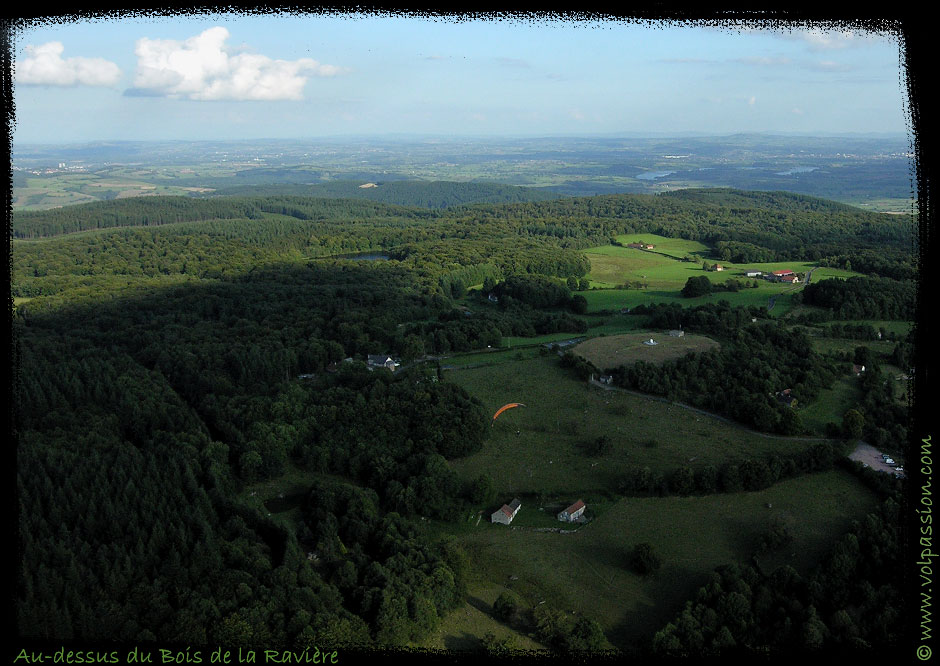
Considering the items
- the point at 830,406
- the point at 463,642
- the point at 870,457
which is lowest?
the point at 463,642

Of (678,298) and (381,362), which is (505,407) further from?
(678,298)

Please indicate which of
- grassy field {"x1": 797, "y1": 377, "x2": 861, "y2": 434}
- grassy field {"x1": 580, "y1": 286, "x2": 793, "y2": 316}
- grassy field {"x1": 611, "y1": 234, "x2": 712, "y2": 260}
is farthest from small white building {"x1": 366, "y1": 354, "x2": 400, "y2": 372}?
grassy field {"x1": 611, "y1": 234, "x2": 712, "y2": 260}

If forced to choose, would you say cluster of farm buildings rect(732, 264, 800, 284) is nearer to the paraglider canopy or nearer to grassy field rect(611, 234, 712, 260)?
grassy field rect(611, 234, 712, 260)

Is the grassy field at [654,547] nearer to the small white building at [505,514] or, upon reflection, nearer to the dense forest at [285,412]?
the small white building at [505,514]

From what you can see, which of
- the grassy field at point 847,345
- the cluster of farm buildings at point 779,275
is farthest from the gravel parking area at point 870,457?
the cluster of farm buildings at point 779,275

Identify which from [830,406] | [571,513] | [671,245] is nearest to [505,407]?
[571,513]

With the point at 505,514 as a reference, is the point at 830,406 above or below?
above

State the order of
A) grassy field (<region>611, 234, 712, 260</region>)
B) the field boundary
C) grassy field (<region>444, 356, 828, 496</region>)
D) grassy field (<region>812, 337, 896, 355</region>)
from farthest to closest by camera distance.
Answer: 1. grassy field (<region>611, 234, 712, 260</region>)
2. grassy field (<region>812, 337, 896, 355</region>)
3. the field boundary
4. grassy field (<region>444, 356, 828, 496</region>)
